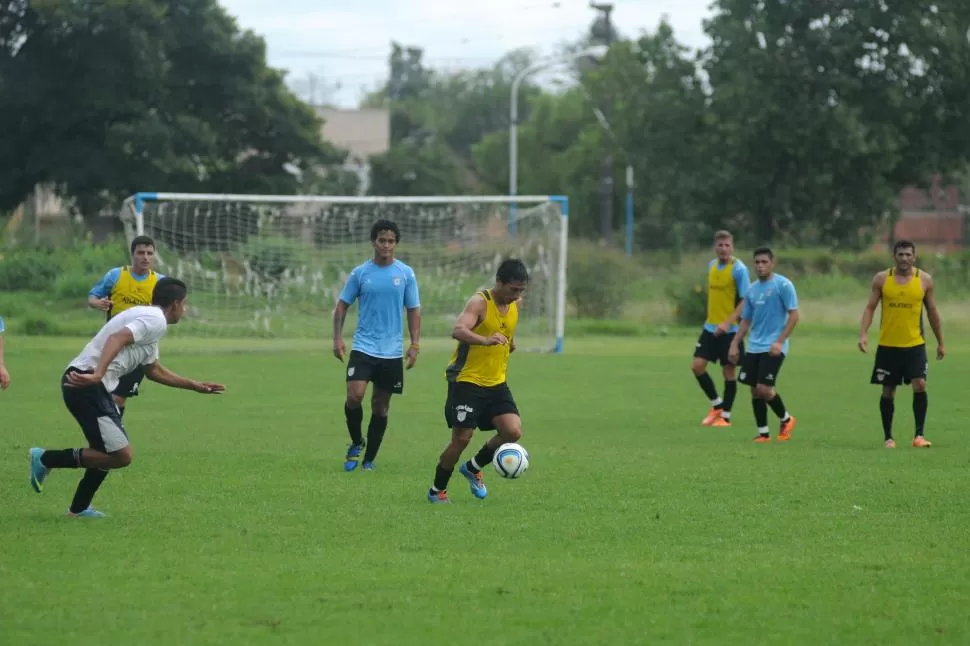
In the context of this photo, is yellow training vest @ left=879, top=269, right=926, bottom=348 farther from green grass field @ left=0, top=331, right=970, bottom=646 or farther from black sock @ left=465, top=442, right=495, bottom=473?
black sock @ left=465, top=442, right=495, bottom=473

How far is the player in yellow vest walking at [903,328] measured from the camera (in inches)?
547

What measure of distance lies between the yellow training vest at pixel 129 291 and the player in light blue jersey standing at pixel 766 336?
6098 millimetres

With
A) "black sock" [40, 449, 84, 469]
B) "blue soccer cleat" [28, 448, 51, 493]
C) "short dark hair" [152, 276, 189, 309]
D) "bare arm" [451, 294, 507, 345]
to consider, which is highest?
"short dark hair" [152, 276, 189, 309]

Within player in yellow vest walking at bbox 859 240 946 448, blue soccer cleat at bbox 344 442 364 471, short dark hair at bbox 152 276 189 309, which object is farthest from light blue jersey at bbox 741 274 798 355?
short dark hair at bbox 152 276 189 309

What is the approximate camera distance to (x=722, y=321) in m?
16.4

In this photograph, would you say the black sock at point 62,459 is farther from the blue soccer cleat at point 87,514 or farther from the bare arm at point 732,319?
the bare arm at point 732,319

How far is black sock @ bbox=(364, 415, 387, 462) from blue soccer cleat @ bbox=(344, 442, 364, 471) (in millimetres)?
88

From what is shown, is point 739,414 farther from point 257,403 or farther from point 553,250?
point 553,250

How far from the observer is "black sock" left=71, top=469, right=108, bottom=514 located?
923cm

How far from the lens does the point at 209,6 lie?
50.9 metres

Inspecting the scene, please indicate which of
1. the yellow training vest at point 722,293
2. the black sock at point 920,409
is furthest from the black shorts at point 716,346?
the black sock at point 920,409

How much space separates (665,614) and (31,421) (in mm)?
10850

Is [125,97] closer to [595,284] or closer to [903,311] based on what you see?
[595,284]

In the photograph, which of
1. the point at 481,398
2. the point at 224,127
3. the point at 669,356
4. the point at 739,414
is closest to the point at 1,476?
the point at 481,398
